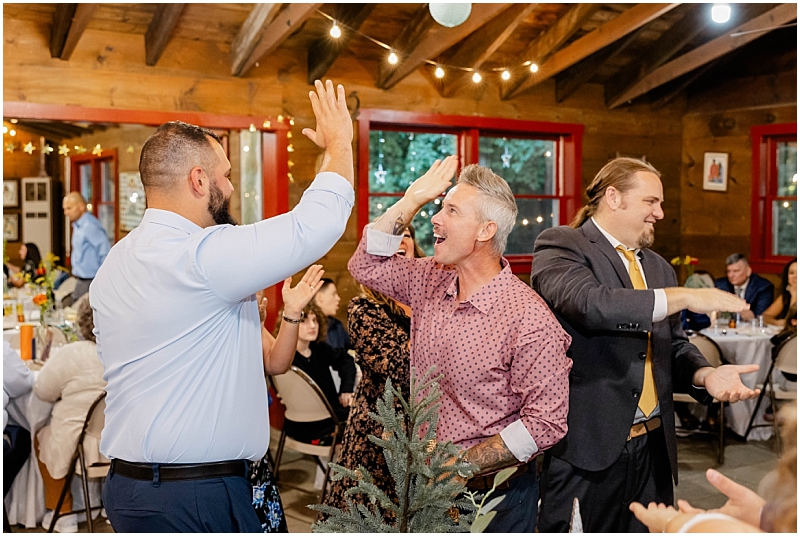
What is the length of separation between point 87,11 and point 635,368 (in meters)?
3.96

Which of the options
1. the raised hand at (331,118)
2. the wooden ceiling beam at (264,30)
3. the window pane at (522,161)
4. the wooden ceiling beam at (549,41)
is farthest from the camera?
the window pane at (522,161)

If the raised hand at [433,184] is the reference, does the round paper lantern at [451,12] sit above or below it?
above

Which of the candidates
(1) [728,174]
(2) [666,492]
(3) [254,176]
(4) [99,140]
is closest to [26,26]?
(3) [254,176]

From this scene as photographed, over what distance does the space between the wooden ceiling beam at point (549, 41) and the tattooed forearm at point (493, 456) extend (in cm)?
466

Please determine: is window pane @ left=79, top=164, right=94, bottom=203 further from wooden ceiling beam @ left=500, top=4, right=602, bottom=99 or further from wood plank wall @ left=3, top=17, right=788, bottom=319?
Result: wooden ceiling beam @ left=500, top=4, right=602, bottom=99

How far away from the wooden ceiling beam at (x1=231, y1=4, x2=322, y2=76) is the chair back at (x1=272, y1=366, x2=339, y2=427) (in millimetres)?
2309

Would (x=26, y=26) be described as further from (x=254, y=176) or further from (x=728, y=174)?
(x=728, y=174)

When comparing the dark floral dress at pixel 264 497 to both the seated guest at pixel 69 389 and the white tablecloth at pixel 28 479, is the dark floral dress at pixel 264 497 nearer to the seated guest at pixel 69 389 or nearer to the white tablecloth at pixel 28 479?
the seated guest at pixel 69 389

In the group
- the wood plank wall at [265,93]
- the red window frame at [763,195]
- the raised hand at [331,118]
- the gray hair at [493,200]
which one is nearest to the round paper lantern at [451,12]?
the gray hair at [493,200]

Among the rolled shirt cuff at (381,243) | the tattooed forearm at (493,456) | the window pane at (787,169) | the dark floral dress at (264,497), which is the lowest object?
the dark floral dress at (264,497)

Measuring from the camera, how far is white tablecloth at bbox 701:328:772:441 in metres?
5.49

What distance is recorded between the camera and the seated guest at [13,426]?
365cm

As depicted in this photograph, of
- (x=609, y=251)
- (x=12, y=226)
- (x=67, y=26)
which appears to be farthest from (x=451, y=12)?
(x=12, y=226)

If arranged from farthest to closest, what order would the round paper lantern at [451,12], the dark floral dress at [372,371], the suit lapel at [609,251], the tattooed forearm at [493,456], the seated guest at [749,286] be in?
the seated guest at [749,286], the round paper lantern at [451,12], the dark floral dress at [372,371], the suit lapel at [609,251], the tattooed forearm at [493,456]
